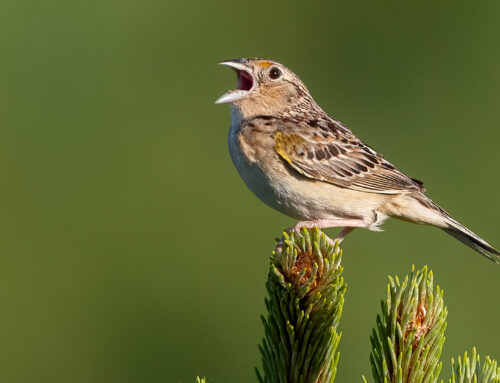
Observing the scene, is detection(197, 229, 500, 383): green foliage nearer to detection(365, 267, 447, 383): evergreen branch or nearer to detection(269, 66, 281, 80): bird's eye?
detection(365, 267, 447, 383): evergreen branch

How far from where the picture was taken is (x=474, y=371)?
3363 millimetres

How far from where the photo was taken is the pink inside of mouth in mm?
6434

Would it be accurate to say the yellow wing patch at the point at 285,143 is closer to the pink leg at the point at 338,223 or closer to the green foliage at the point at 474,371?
the pink leg at the point at 338,223

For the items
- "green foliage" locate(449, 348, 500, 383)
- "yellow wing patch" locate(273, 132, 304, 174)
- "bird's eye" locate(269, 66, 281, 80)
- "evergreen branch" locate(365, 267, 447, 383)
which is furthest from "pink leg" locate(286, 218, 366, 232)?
"green foliage" locate(449, 348, 500, 383)

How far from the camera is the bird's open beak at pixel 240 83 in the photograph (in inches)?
239

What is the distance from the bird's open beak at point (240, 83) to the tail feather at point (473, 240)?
178cm

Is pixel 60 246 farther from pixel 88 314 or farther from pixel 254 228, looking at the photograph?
pixel 254 228

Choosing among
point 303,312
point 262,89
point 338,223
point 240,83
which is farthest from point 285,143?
point 303,312

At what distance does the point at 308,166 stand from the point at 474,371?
2467 millimetres

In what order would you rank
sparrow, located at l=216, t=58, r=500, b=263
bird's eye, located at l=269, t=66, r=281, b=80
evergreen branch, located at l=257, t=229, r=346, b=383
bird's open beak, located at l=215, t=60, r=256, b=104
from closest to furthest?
evergreen branch, located at l=257, t=229, r=346, b=383, sparrow, located at l=216, t=58, r=500, b=263, bird's open beak, located at l=215, t=60, r=256, b=104, bird's eye, located at l=269, t=66, r=281, b=80

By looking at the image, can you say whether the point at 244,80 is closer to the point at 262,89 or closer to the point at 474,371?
the point at 262,89

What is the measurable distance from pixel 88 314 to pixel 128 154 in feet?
6.14

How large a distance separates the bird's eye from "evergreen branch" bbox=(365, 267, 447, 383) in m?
3.20

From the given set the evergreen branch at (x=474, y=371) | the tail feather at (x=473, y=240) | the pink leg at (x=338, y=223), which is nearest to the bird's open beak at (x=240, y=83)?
the pink leg at (x=338, y=223)
